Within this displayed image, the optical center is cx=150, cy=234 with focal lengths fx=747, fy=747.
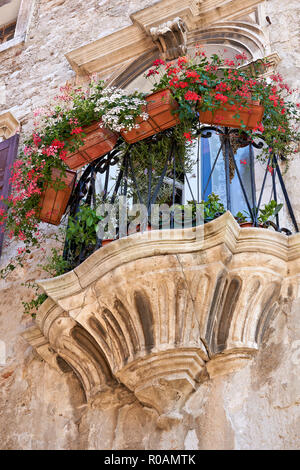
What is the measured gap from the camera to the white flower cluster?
5396 millimetres

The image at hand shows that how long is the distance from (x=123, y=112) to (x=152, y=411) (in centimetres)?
214

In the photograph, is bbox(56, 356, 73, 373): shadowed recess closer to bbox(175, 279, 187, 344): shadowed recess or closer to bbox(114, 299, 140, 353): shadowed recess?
bbox(114, 299, 140, 353): shadowed recess

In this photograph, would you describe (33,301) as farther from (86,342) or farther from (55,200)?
(55,200)

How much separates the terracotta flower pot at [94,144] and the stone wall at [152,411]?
92cm

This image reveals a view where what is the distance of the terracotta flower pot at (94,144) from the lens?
5.53m

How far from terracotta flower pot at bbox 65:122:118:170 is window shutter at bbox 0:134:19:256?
108cm

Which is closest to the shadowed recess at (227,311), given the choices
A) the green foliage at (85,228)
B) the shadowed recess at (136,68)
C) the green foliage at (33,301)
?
the green foliage at (85,228)

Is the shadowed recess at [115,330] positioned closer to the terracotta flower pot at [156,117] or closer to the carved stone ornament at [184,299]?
the carved stone ornament at [184,299]

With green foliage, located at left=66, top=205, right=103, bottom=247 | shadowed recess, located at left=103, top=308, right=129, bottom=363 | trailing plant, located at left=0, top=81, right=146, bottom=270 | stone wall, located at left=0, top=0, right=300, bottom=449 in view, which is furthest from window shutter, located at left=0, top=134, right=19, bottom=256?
shadowed recess, located at left=103, top=308, right=129, bottom=363

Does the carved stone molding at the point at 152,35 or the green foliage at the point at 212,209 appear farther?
the carved stone molding at the point at 152,35

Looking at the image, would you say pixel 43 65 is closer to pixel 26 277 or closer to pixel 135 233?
pixel 26 277

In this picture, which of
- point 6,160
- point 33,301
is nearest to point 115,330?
point 33,301

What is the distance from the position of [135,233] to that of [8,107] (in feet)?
11.9

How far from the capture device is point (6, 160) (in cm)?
680
